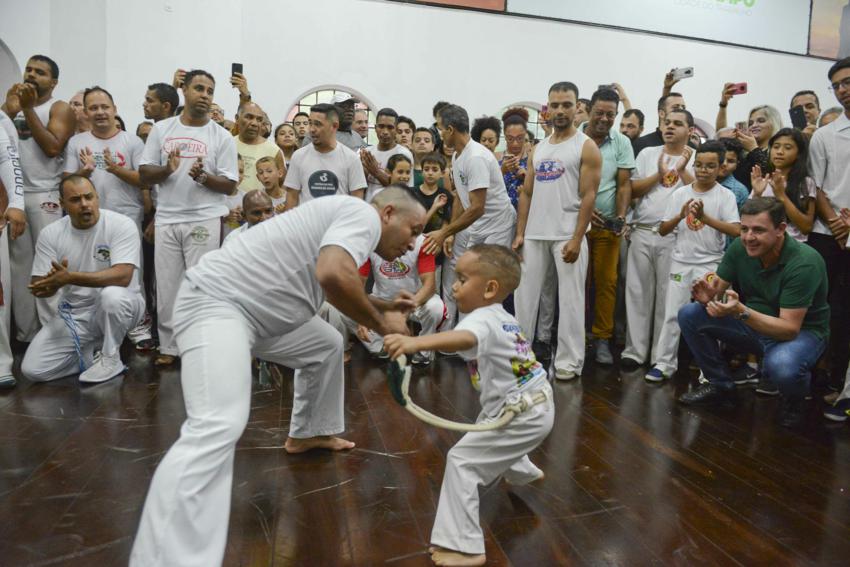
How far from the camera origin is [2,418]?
2.98 meters

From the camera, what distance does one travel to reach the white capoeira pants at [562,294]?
3.94 m

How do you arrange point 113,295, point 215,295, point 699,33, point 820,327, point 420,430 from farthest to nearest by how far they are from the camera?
point 699,33
point 113,295
point 820,327
point 420,430
point 215,295

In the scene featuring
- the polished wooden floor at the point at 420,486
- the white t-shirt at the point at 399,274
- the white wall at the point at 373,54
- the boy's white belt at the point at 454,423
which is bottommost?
the polished wooden floor at the point at 420,486

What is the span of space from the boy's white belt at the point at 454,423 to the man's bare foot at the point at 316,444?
811 millimetres

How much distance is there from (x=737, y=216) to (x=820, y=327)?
916mm

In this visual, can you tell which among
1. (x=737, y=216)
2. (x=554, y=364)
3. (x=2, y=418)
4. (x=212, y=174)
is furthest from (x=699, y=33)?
(x=2, y=418)

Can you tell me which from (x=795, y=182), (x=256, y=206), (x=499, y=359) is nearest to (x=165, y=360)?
(x=256, y=206)

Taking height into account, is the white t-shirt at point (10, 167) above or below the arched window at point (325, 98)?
below

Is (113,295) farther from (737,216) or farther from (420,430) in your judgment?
(737,216)

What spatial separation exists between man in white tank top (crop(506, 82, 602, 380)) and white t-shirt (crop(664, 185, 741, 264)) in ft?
2.00

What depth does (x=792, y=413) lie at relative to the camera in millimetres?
3240

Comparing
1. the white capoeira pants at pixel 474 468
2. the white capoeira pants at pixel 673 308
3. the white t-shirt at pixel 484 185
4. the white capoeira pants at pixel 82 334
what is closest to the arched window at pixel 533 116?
the white t-shirt at pixel 484 185

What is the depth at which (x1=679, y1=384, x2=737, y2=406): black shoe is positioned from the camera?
11.6 feet

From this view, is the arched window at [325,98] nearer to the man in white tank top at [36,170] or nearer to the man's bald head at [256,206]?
the man in white tank top at [36,170]
